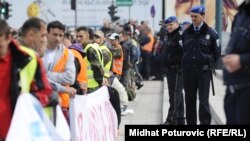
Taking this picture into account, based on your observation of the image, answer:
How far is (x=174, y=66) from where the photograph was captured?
12539 mm

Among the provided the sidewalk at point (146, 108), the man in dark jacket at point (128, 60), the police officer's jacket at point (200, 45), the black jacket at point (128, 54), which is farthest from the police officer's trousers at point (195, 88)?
the black jacket at point (128, 54)

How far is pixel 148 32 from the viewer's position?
27.4 meters

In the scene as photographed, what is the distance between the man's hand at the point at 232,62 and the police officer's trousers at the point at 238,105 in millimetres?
227

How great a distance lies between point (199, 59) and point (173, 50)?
1.65m

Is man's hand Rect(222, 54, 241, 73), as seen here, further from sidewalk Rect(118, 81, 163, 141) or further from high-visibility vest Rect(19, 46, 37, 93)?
sidewalk Rect(118, 81, 163, 141)

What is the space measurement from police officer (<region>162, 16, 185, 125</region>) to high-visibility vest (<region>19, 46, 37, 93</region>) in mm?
6331

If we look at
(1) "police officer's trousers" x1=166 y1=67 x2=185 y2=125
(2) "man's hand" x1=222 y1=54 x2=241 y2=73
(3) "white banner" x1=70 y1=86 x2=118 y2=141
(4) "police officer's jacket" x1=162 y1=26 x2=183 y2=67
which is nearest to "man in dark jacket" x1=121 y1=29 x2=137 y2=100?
(1) "police officer's trousers" x1=166 y1=67 x2=185 y2=125

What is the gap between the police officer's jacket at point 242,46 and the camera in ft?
18.3

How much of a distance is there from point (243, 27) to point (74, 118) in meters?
2.99

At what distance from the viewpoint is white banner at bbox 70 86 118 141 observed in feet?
27.1

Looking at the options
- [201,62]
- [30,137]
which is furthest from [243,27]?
[201,62]

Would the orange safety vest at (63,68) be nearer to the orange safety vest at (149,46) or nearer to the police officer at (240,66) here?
the police officer at (240,66)

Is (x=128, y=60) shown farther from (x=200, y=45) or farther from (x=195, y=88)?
(x=200, y=45)

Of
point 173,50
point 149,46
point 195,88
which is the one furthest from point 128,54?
point 149,46
